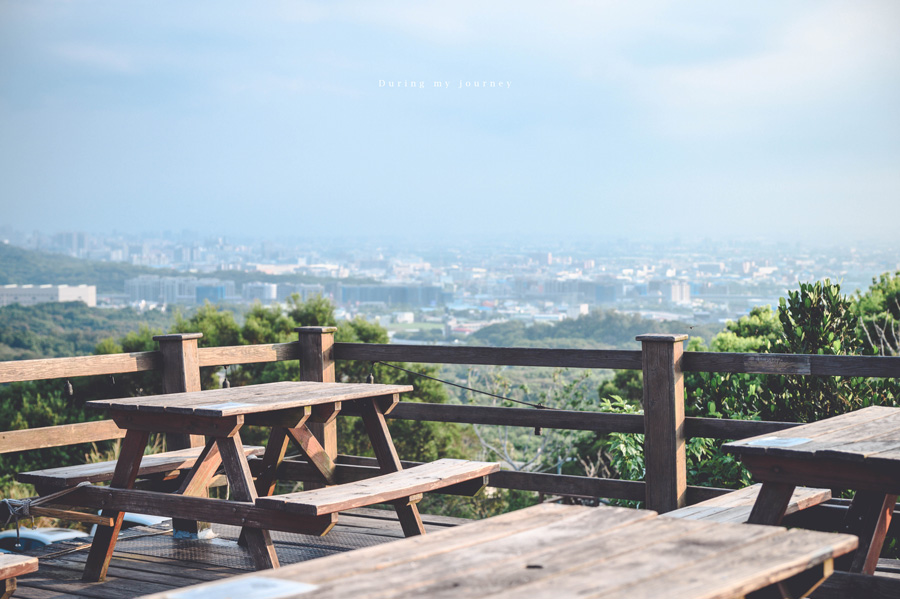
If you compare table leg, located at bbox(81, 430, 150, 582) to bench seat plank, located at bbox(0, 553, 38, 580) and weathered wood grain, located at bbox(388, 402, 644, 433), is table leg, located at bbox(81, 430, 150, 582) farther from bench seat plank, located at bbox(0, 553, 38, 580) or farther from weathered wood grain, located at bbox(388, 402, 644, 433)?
weathered wood grain, located at bbox(388, 402, 644, 433)

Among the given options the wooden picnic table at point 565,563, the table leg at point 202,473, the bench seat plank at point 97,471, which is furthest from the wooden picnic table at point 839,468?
the bench seat plank at point 97,471

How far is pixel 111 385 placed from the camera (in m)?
4.47

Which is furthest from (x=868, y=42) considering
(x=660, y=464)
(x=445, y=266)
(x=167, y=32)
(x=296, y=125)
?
(x=660, y=464)

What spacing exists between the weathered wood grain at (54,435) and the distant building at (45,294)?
35.8 meters

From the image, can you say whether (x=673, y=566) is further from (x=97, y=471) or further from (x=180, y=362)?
(x=180, y=362)

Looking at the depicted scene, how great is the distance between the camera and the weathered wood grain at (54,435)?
4.05 m

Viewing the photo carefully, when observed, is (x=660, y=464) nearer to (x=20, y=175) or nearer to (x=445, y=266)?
(x=445, y=266)

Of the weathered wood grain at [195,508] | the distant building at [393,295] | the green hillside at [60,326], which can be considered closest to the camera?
the weathered wood grain at [195,508]

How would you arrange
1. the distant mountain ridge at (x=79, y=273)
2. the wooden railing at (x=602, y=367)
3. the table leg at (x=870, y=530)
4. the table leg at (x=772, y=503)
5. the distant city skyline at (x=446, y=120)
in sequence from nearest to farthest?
the table leg at (x=772, y=503) → the table leg at (x=870, y=530) → the wooden railing at (x=602, y=367) → the distant mountain ridge at (x=79, y=273) → the distant city skyline at (x=446, y=120)

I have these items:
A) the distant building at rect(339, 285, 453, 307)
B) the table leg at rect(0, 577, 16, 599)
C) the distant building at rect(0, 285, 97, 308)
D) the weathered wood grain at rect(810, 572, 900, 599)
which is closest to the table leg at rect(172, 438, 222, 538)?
the table leg at rect(0, 577, 16, 599)

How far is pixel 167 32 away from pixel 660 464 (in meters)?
66.2

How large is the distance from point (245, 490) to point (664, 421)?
204 centimetres

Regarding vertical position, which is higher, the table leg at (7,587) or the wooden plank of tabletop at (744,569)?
the wooden plank of tabletop at (744,569)

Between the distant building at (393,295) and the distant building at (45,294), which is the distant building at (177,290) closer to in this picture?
the distant building at (45,294)
